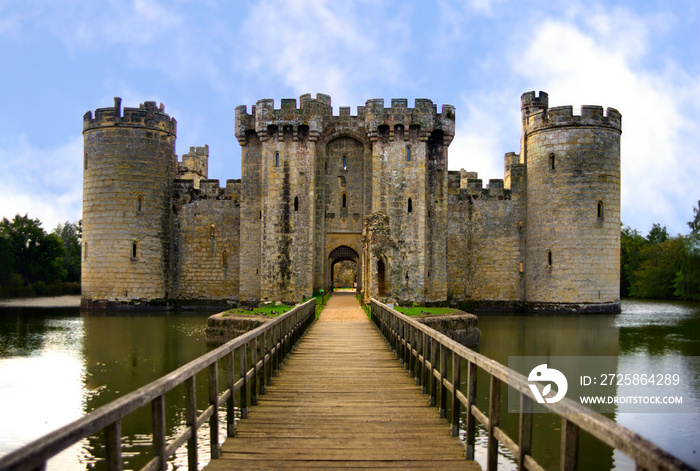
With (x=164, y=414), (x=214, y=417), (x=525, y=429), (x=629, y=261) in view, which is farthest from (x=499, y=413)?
(x=629, y=261)

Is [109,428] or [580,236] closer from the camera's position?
[109,428]

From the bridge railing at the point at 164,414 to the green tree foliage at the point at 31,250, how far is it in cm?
4850

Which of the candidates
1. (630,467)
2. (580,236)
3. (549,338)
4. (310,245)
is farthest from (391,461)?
(580,236)

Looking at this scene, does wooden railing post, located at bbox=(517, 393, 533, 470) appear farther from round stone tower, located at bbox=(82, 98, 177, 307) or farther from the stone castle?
round stone tower, located at bbox=(82, 98, 177, 307)

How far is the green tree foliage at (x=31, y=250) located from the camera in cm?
5184

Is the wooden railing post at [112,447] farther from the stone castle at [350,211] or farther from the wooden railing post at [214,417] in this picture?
the stone castle at [350,211]

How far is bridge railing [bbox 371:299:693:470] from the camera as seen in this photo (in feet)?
9.29

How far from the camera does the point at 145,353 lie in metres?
16.6

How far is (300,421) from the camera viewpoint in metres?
6.83

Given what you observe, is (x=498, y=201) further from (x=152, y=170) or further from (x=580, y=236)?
(x=152, y=170)

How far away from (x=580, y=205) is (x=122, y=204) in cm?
2141

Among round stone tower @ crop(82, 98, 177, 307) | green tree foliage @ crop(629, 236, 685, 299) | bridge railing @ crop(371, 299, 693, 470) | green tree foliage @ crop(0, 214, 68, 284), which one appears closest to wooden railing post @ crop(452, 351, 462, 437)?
bridge railing @ crop(371, 299, 693, 470)

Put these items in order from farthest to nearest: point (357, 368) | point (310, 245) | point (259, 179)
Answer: point (259, 179) → point (310, 245) → point (357, 368)

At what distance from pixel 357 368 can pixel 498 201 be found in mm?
22784
